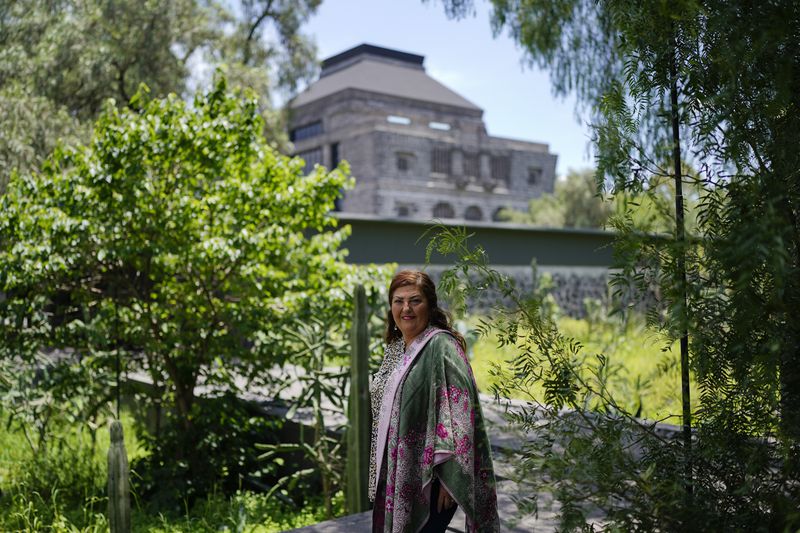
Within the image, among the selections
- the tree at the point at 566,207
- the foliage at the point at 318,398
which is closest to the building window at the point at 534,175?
the tree at the point at 566,207

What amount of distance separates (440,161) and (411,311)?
45920 mm

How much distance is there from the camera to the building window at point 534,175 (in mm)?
53875

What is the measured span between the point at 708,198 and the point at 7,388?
6448mm

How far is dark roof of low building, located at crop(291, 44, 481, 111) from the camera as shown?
4800cm

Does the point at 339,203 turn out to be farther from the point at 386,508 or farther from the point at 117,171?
the point at 386,508

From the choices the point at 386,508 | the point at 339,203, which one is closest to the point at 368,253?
the point at 386,508

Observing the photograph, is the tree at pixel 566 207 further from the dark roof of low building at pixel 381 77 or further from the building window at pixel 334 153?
the building window at pixel 334 153

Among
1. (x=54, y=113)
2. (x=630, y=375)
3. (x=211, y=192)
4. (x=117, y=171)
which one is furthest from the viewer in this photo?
(x=54, y=113)

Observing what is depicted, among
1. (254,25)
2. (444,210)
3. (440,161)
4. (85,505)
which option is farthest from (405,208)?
(85,505)

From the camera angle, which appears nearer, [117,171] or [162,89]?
[117,171]

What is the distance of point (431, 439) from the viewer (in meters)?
2.98

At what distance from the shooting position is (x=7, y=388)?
698 centimetres

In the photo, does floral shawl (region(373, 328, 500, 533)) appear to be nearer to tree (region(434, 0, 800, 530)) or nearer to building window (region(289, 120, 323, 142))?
tree (region(434, 0, 800, 530))

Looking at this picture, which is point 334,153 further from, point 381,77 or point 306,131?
point 381,77
